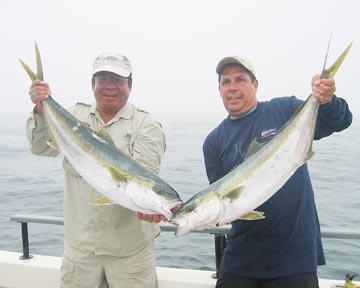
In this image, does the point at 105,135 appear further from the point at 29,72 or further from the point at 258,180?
the point at 258,180

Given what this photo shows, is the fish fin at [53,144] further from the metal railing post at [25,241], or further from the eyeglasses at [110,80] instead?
the metal railing post at [25,241]

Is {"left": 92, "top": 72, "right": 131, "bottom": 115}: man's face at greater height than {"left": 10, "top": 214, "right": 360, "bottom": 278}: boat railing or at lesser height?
greater

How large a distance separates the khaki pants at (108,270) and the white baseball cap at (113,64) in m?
1.61

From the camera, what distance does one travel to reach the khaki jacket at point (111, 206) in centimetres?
339

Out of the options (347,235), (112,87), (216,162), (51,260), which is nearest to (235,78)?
(216,162)

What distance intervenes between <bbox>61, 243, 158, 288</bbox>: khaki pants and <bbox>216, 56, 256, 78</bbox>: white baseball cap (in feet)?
5.73

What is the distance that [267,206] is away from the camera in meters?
3.14

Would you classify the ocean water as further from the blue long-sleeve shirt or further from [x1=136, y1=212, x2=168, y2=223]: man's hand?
[x1=136, y1=212, x2=168, y2=223]: man's hand

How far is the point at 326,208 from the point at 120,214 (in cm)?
916

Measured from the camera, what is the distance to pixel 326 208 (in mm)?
11148

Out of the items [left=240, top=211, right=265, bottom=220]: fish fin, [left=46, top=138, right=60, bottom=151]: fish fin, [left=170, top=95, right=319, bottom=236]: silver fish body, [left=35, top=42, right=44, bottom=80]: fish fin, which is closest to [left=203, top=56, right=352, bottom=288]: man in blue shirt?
[left=170, top=95, right=319, bottom=236]: silver fish body

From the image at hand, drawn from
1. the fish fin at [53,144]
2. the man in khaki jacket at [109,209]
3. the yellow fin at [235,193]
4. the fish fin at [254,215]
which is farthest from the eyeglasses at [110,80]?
the fish fin at [254,215]

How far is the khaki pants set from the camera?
3.43 metres

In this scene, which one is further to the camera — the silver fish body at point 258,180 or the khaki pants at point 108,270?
the khaki pants at point 108,270
